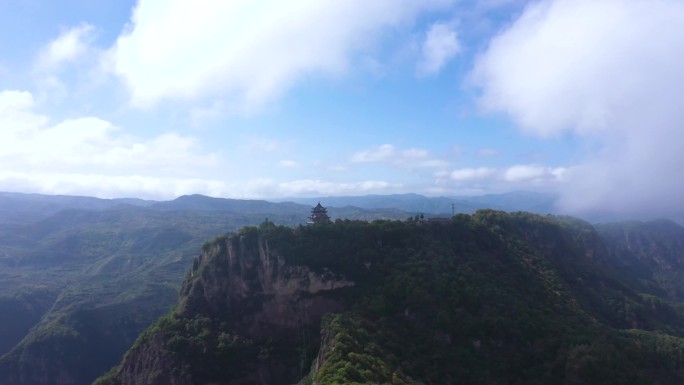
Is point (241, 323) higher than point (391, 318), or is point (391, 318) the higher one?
point (391, 318)

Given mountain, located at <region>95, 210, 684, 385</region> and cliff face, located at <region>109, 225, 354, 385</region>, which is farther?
cliff face, located at <region>109, 225, 354, 385</region>

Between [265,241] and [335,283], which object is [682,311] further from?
[265,241]

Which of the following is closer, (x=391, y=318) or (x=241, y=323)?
(x=391, y=318)

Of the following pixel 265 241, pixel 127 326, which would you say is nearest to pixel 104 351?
pixel 127 326

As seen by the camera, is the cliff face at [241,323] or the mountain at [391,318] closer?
the mountain at [391,318]
